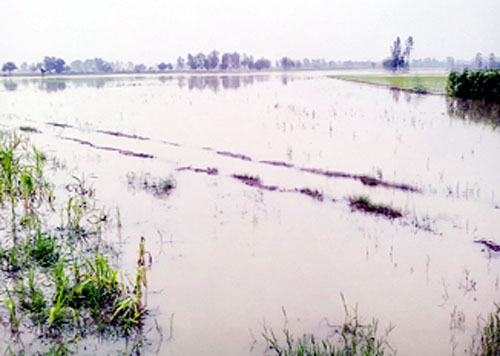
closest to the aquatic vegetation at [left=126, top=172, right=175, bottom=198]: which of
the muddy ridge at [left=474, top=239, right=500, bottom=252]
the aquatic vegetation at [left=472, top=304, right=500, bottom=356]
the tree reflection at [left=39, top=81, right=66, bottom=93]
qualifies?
the muddy ridge at [left=474, top=239, right=500, bottom=252]

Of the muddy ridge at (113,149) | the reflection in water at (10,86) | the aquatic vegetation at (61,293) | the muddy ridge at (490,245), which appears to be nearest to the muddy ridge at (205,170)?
the muddy ridge at (113,149)

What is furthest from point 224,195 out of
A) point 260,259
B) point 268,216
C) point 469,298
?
point 469,298

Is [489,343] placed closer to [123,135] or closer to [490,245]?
[490,245]

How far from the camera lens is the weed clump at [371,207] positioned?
4.68 metres

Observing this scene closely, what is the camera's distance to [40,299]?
2.72 meters

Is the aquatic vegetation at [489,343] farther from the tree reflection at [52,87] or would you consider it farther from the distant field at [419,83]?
the tree reflection at [52,87]

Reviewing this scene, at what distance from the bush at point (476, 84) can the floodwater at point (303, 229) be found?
5.77 metres

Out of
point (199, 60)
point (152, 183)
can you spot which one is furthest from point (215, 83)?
point (199, 60)

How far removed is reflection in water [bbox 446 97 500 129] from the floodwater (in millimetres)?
1358

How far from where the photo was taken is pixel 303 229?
440 centimetres

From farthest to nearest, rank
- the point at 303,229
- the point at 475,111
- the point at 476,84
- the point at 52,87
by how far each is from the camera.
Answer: the point at 52,87 < the point at 476,84 < the point at 475,111 < the point at 303,229

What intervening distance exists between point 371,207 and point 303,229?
1.02 metres

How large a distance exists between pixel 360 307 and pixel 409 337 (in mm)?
410

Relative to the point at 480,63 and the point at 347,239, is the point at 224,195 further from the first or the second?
the point at 480,63
